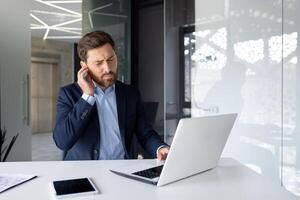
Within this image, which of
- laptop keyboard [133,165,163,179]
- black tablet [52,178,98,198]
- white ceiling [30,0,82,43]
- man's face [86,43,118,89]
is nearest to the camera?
black tablet [52,178,98,198]

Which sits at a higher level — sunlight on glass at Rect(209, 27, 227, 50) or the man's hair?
sunlight on glass at Rect(209, 27, 227, 50)

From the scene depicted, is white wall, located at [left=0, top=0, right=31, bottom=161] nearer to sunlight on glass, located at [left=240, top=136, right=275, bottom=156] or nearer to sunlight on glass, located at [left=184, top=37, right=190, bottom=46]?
sunlight on glass, located at [left=184, top=37, right=190, bottom=46]

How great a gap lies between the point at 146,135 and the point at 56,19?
5635 mm

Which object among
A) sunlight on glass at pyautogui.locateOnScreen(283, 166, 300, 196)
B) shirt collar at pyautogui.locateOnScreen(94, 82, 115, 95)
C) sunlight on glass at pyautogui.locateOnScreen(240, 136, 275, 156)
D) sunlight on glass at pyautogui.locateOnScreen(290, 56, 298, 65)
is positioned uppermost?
sunlight on glass at pyautogui.locateOnScreen(290, 56, 298, 65)

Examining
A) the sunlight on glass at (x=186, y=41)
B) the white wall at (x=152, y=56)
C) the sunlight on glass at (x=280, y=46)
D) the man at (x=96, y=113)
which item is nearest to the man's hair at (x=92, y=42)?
the man at (x=96, y=113)

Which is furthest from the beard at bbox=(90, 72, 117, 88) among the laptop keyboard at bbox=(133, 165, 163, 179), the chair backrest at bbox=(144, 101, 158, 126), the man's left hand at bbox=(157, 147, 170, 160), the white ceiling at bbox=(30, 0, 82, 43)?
the white ceiling at bbox=(30, 0, 82, 43)

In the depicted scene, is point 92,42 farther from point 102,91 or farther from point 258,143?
point 258,143

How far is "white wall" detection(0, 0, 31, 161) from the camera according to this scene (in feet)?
12.0

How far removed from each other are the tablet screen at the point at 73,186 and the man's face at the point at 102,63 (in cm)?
62

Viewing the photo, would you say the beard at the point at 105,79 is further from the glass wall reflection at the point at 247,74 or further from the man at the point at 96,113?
the glass wall reflection at the point at 247,74

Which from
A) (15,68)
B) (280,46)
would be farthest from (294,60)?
(15,68)

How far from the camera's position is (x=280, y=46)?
2.73m

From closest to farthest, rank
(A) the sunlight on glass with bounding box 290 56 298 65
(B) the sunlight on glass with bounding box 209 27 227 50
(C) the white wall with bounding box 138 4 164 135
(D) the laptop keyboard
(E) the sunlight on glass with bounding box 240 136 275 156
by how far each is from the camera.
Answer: (D) the laptop keyboard
(A) the sunlight on glass with bounding box 290 56 298 65
(E) the sunlight on glass with bounding box 240 136 275 156
(B) the sunlight on glass with bounding box 209 27 227 50
(C) the white wall with bounding box 138 4 164 135

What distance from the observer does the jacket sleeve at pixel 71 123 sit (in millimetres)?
1456
